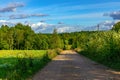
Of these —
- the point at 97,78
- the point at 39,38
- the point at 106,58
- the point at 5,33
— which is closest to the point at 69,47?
the point at 39,38

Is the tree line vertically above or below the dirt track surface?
above

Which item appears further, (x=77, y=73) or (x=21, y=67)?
(x=21, y=67)

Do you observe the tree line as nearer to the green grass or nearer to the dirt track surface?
the green grass

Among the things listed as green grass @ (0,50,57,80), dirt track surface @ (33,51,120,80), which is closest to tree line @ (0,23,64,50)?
green grass @ (0,50,57,80)

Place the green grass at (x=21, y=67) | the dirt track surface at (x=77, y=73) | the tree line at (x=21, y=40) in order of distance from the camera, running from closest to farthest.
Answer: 1. the green grass at (x=21, y=67)
2. the dirt track surface at (x=77, y=73)
3. the tree line at (x=21, y=40)

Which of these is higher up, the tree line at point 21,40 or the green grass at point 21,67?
the tree line at point 21,40

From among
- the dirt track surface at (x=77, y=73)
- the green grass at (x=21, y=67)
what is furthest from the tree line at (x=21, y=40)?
the dirt track surface at (x=77, y=73)

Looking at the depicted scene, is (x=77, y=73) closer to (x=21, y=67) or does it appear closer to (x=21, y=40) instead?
(x=21, y=67)

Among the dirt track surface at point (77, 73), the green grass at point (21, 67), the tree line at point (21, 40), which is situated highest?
the tree line at point (21, 40)

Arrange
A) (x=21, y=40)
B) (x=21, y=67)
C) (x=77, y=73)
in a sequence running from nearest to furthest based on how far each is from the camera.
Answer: (x=77, y=73) < (x=21, y=67) < (x=21, y=40)

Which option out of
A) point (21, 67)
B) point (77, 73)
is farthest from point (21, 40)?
point (77, 73)

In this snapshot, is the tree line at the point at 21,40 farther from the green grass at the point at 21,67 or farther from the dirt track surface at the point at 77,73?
the dirt track surface at the point at 77,73

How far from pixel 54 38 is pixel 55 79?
109m

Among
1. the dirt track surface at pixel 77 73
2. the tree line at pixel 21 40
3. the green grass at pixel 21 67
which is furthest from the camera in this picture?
the tree line at pixel 21 40
